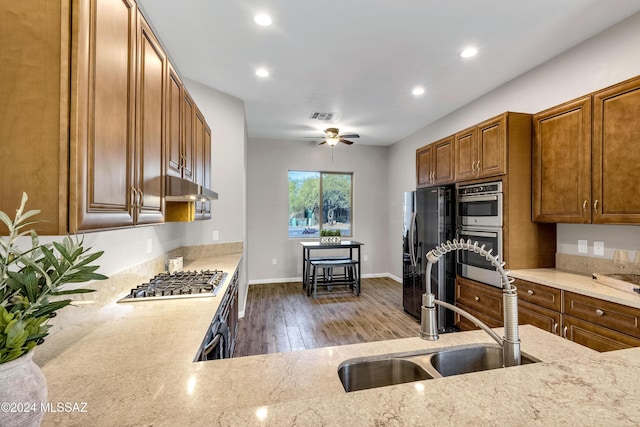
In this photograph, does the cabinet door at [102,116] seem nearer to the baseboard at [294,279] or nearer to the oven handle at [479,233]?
the oven handle at [479,233]

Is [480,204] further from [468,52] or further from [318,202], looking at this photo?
[318,202]

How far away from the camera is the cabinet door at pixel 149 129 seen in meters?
1.31

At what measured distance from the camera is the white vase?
564 millimetres

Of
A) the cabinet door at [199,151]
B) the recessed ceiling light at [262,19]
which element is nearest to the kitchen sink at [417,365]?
the cabinet door at [199,151]

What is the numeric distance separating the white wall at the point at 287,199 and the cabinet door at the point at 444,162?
2575mm

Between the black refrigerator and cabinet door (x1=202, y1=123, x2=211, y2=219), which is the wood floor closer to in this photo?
the black refrigerator

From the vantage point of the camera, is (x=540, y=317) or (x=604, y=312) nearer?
(x=604, y=312)

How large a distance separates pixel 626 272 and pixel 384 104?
3.06 meters

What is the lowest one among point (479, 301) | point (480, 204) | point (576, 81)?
point (479, 301)

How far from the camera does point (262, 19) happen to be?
2238 mm

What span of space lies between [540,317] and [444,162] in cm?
192

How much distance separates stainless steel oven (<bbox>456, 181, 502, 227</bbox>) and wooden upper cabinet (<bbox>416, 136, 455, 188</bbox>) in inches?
12.4

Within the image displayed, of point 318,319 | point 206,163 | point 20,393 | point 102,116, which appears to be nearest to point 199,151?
point 206,163

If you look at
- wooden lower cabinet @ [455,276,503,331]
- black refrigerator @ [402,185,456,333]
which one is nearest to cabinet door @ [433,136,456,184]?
black refrigerator @ [402,185,456,333]
